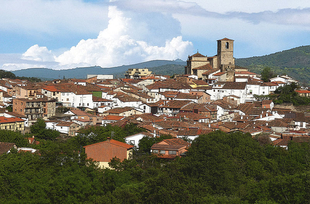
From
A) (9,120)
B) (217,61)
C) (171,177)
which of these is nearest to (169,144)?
(171,177)

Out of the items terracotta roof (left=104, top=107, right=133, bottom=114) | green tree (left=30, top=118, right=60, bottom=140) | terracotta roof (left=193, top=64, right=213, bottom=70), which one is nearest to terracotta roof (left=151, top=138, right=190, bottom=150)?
green tree (left=30, top=118, right=60, bottom=140)

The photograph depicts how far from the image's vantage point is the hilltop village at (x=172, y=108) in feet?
134

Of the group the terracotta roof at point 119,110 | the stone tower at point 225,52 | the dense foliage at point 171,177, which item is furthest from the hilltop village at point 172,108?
the dense foliage at point 171,177

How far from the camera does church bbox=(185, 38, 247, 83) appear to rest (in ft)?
226

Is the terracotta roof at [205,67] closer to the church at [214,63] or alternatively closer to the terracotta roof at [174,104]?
the church at [214,63]

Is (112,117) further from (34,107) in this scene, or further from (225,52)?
(225,52)

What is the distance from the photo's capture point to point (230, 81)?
212ft

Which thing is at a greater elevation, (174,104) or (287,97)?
(287,97)

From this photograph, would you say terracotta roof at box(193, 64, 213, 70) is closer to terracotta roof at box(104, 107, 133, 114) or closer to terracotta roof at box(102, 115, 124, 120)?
terracotta roof at box(104, 107, 133, 114)

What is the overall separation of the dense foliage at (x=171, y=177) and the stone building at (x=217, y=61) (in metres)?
38.8

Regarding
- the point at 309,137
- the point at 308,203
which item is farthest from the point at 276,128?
the point at 308,203

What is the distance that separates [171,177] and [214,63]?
53.3 meters

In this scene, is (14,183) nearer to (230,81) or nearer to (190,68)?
(230,81)

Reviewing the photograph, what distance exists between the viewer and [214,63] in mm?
73688
